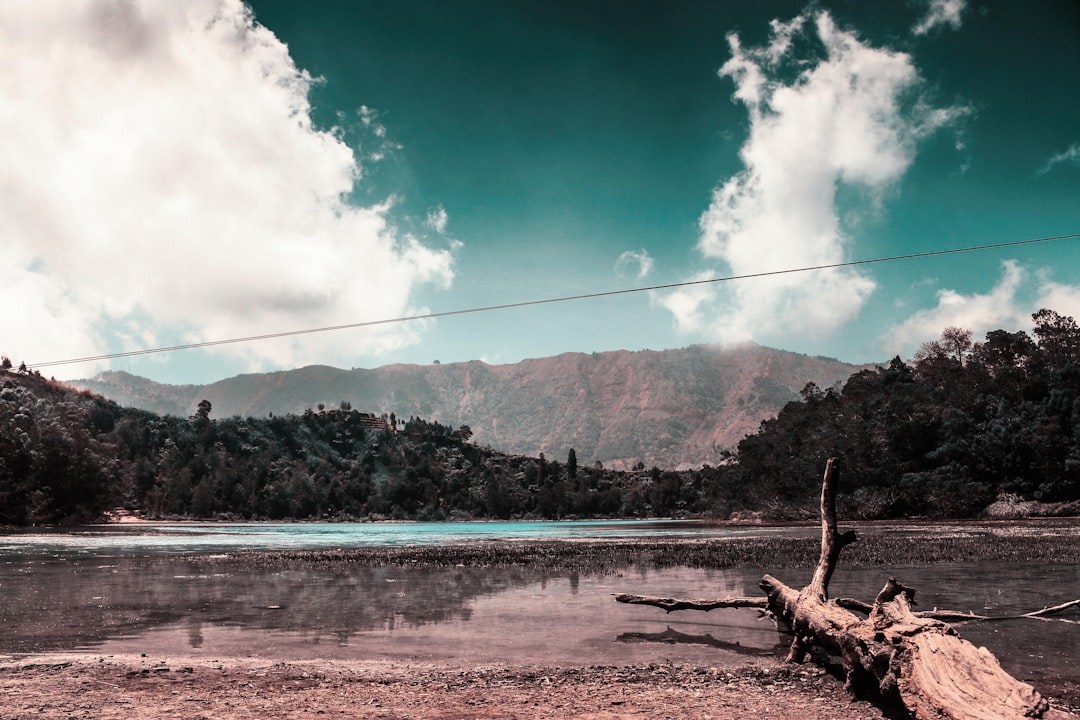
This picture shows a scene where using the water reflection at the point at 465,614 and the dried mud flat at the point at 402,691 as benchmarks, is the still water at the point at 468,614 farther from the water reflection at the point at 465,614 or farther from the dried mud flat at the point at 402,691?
the dried mud flat at the point at 402,691

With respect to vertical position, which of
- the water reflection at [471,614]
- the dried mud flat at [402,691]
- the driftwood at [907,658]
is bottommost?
the water reflection at [471,614]

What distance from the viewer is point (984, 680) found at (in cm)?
775

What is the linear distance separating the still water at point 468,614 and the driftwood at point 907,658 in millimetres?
1490

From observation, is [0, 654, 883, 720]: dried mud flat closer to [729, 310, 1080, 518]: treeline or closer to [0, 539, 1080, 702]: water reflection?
[0, 539, 1080, 702]: water reflection

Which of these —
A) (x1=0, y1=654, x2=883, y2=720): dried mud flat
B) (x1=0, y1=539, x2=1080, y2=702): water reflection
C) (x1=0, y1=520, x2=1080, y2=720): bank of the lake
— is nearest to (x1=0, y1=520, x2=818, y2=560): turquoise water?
(x1=0, y1=539, x2=1080, y2=702): water reflection

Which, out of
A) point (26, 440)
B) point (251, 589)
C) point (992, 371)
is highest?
point (992, 371)

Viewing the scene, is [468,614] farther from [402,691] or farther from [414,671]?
[402,691]

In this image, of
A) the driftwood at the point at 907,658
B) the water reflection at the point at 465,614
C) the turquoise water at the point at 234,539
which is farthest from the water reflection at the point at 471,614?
the turquoise water at the point at 234,539

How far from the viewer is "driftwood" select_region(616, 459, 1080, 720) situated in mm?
7375

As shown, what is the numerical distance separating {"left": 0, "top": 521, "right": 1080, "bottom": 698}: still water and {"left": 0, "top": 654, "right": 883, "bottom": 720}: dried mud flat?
1132 millimetres

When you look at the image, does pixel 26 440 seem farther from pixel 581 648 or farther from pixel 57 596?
pixel 581 648

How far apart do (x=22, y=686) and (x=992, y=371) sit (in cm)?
13431

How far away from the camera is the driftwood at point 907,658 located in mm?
7375

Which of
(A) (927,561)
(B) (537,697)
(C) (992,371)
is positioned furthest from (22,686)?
(C) (992,371)
